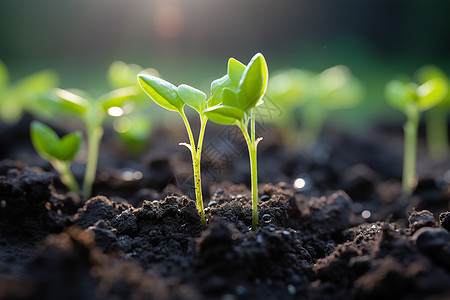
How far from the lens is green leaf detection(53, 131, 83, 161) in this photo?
1267 millimetres

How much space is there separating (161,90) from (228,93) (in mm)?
151

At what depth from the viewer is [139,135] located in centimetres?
184

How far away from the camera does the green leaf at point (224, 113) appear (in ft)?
2.51

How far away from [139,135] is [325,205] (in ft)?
3.27

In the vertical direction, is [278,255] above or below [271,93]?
below

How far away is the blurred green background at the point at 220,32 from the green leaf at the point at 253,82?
4.30 m

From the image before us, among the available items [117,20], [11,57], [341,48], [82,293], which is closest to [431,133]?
[341,48]

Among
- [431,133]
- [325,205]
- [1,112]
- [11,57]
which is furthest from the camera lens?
[11,57]

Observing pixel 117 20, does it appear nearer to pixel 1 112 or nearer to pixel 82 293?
pixel 1 112

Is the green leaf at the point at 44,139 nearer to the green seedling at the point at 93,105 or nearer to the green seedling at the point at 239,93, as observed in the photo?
the green seedling at the point at 93,105

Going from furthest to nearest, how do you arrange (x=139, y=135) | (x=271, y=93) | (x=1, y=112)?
1. (x=1, y=112)
2. (x=271, y=93)
3. (x=139, y=135)

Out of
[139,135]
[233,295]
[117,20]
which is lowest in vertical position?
[233,295]

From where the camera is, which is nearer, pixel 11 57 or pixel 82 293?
pixel 82 293

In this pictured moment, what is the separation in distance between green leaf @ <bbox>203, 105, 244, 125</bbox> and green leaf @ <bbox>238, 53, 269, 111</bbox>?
0.03 meters
